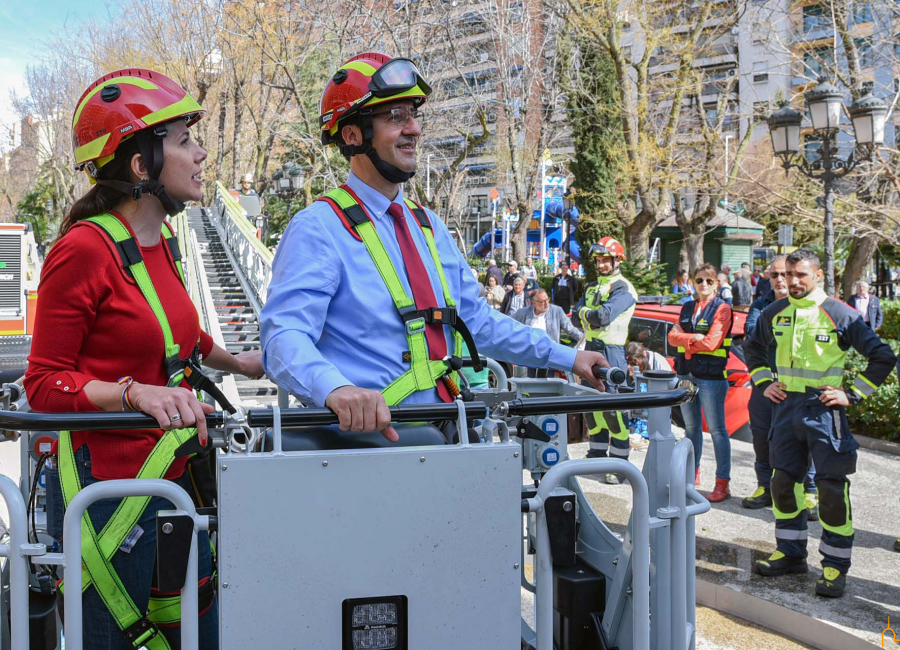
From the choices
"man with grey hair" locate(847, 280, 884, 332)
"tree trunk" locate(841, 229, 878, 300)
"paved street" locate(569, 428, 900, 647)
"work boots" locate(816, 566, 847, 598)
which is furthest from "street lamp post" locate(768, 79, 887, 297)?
"tree trunk" locate(841, 229, 878, 300)

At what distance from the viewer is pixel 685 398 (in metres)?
2.58

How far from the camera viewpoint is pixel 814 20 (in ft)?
73.8

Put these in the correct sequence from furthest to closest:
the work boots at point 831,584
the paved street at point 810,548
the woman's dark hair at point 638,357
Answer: the woman's dark hair at point 638,357, the work boots at point 831,584, the paved street at point 810,548

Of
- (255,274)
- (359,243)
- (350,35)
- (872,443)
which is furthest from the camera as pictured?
(350,35)

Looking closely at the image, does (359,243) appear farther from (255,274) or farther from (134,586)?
(255,274)

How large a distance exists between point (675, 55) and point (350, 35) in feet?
33.6

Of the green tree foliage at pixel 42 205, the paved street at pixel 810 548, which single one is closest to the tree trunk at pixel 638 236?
the paved street at pixel 810 548

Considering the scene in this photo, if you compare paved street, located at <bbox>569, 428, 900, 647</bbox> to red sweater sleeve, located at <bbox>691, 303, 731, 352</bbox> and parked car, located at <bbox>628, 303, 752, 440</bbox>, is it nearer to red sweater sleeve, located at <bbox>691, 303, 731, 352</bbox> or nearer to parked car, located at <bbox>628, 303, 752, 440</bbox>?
parked car, located at <bbox>628, 303, 752, 440</bbox>

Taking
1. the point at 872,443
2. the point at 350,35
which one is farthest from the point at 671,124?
the point at 872,443

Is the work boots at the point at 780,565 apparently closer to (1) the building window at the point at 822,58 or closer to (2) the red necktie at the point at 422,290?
(2) the red necktie at the point at 422,290

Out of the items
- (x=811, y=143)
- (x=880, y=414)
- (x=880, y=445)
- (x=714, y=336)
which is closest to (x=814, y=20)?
(x=811, y=143)

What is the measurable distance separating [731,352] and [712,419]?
5.71 feet

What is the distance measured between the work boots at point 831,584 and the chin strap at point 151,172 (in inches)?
179

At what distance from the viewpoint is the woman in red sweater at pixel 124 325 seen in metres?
2.33
